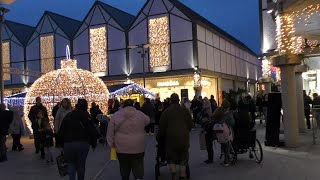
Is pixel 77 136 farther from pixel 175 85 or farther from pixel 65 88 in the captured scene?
pixel 175 85

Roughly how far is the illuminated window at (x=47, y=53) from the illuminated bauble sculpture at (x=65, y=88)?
28772 millimetres

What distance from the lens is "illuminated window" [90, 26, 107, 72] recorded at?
44938mm

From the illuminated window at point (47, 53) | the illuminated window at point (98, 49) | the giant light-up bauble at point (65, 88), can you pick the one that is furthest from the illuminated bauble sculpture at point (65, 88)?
the illuminated window at point (47, 53)

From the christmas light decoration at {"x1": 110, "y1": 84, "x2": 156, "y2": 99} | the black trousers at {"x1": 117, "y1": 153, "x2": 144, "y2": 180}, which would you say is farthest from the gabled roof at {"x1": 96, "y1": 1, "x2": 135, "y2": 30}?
the black trousers at {"x1": 117, "y1": 153, "x2": 144, "y2": 180}

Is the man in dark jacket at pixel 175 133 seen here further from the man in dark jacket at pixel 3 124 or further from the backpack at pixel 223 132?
the man in dark jacket at pixel 3 124

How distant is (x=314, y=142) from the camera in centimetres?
1402

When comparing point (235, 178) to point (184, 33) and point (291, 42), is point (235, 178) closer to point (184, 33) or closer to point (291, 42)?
point (291, 42)

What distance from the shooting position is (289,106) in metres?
13.6

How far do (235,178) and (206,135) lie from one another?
204cm

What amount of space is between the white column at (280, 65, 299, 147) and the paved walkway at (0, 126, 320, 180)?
46 cm

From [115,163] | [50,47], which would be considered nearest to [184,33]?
[50,47]

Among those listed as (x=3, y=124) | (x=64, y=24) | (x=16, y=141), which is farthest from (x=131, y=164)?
(x=64, y=24)

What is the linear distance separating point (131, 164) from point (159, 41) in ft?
114

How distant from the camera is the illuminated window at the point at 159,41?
4162 centimetres
